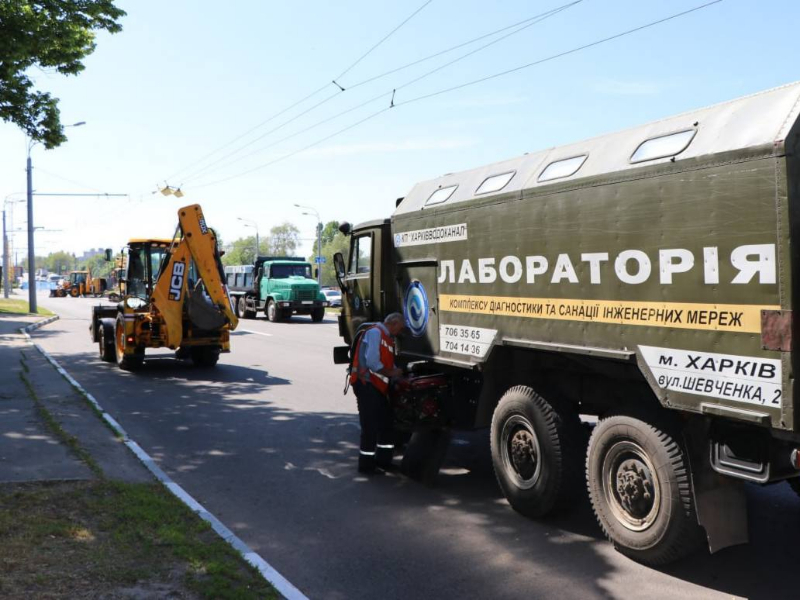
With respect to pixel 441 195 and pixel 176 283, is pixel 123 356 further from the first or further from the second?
pixel 441 195

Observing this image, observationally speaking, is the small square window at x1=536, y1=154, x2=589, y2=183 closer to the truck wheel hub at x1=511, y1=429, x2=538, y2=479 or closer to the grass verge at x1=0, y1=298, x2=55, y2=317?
the truck wheel hub at x1=511, y1=429, x2=538, y2=479

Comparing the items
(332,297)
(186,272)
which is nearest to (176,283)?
(186,272)

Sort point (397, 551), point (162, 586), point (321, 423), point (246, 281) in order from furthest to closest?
1. point (246, 281)
2. point (321, 423)
3. point (397, 551)
4. point (162, 586)

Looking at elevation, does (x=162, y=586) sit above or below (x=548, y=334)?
below

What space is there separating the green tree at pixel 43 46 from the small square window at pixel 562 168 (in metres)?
11.4

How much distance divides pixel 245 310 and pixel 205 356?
19391 millimetres

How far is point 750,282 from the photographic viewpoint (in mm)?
4066

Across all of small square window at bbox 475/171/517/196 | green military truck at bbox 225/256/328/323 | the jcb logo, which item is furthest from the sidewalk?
green military truck at bbox 225/256/328/323

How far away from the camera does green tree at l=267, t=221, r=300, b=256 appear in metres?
128

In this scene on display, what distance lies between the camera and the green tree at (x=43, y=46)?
13094 mm

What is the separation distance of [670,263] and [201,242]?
11.7 m

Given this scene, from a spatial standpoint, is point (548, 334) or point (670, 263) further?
point (548, 334)

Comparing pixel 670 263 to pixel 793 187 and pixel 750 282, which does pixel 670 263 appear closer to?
pixel 750 282

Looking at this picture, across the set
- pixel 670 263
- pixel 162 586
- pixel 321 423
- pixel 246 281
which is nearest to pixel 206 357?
pixel 321 423
